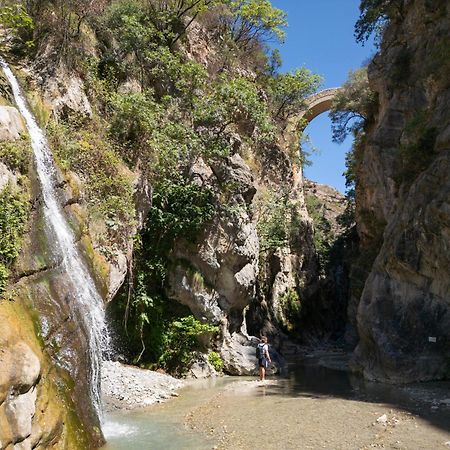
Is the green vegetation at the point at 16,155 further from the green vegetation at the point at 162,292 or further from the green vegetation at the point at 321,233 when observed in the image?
the green vegetation at the point at 321,233

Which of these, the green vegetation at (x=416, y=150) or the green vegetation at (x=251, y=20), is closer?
the green vegetation at (x=416, y=150)

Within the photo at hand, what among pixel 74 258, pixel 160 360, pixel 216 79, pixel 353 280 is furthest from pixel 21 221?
pixel 353 280

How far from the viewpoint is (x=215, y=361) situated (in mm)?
19594

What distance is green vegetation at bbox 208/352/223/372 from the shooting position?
19.5m

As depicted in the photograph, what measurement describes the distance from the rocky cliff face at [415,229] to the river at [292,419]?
1281 mm

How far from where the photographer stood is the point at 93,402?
31.5ft

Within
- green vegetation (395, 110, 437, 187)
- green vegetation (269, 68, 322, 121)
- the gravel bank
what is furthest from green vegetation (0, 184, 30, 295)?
green vegetation (269, 68, 322, 121)

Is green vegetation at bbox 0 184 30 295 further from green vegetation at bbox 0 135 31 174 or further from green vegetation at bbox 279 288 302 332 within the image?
green vegetation at bbox 279 288 302 332

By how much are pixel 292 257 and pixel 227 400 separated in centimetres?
2433

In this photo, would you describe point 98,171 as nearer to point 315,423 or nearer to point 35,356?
point 35,356

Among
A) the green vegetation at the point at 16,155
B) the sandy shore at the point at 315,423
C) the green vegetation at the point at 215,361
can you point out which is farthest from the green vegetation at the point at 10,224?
the green vegetation at the point at 215,361

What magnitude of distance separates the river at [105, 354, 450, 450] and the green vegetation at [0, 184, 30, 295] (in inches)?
151

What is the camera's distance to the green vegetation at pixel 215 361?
63.9 feet

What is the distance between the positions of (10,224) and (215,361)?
12419 mm
